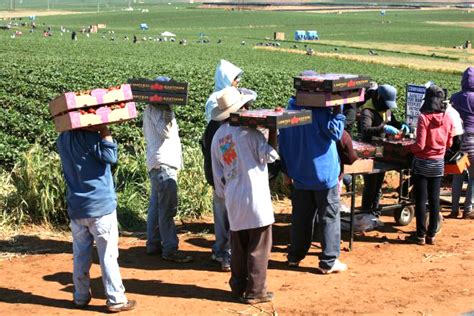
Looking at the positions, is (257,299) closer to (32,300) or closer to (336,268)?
(336,268)

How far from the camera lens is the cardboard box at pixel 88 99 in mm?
5723

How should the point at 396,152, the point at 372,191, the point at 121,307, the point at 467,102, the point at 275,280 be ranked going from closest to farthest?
the point at 121,307, the point at 275,280, the point at 396,152, the point at 372,191, the point at 467,102

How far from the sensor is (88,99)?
5.77 metres

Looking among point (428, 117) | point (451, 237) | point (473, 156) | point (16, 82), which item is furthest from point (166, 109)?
point (16, 82)

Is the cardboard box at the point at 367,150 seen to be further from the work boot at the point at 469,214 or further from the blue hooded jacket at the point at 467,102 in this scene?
the work boot at the point at 469,214

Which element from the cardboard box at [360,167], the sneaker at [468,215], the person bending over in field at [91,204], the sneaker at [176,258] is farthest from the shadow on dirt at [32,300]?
the sneaker at [468,215]

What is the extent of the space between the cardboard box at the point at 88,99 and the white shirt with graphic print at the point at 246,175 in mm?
949

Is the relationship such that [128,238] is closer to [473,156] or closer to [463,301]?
[463,301]

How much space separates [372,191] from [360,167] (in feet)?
3.88

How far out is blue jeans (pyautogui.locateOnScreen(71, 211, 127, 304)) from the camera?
5957 millimetres

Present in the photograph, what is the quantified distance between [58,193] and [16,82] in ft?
39.9

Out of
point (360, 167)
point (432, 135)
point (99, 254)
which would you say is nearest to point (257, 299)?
point (99, 254)

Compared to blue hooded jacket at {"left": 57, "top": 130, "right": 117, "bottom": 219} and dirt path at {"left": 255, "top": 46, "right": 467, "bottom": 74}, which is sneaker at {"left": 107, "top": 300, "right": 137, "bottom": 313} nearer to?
blue hooded jacket at {"left": 57, "top": 130, "right": 117, "bottom": 219}

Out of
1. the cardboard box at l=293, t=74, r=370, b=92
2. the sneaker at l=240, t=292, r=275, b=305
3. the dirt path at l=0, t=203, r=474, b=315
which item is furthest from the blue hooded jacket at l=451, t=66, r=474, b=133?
the sneaker at l=240, t=292, r=275, b=305
